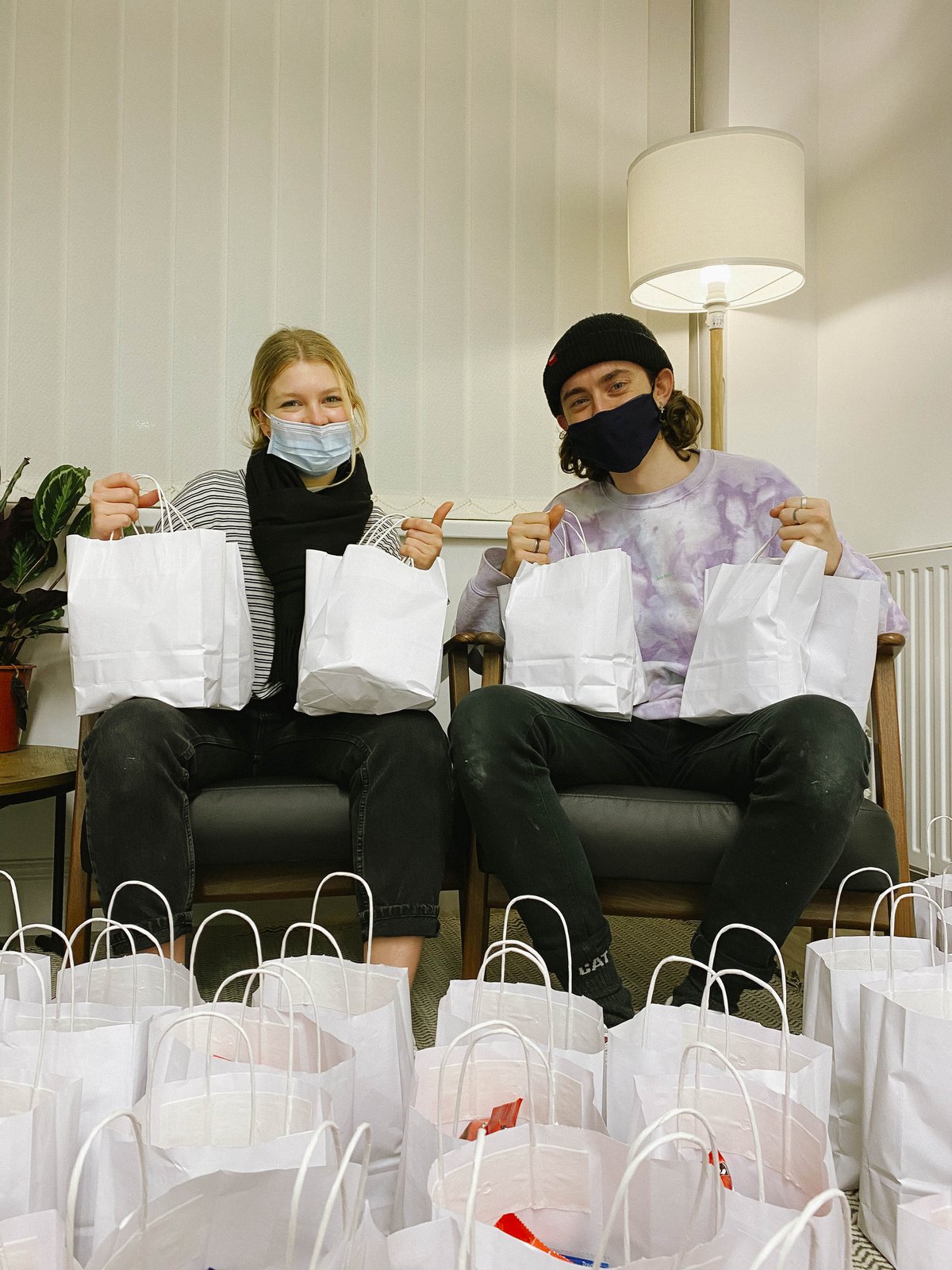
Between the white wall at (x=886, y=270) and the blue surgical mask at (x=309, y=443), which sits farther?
the white wall at (x=886, y=270)

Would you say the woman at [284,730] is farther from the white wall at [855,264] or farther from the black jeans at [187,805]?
the white wall at [855,264]

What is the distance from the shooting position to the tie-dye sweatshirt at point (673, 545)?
1.67 m

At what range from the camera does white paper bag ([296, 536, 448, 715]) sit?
1442 mm

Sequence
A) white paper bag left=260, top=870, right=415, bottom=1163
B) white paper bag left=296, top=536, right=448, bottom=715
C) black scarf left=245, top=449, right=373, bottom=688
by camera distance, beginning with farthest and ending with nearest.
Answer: black scarf left=245, top=449, right=373, bottom=688, white paper bag left=296, top=536, right=448, bottom=715, white paper bag left=260, top=870, right=415, bottom=1163

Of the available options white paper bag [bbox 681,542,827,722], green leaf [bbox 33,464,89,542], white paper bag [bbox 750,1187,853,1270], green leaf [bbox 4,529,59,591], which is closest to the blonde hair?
green leaf [bbox 33,464,89,542]

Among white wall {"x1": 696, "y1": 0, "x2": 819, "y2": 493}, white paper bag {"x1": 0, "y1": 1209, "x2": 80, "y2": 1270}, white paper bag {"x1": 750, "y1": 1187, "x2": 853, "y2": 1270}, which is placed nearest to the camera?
white paper bag {"x1": 750, "y1": 1187, "x2": 853, "y2": 1270}

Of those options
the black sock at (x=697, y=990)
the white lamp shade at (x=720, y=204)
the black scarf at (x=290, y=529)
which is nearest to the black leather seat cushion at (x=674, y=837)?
the black sock at (x=697, y=990)

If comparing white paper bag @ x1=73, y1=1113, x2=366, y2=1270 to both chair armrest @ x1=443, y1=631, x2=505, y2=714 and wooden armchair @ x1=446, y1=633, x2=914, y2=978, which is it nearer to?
wooden armchair @ x1=446, y1=633, x2=914, y2=978

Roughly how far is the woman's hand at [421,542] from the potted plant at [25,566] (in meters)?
0.88

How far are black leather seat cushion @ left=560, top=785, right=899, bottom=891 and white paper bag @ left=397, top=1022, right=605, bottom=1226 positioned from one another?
516mm

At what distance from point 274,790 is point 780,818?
28.3 inches

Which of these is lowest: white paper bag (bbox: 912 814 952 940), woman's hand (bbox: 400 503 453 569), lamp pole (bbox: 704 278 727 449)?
white paper bag (bbox: 912 814 952 940)

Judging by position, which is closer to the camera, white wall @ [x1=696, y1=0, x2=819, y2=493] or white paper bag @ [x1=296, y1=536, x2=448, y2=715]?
white paper bag @ [x1=296, y1=536, x2=448, y2=715]

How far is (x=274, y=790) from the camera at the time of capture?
1.48 m
